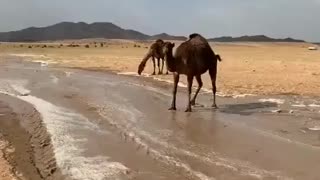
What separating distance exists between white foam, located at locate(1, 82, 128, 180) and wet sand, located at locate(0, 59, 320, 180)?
1cm

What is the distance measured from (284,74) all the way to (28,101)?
13287mm

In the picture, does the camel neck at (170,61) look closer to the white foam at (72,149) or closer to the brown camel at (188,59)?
the brown camel at (188,59)

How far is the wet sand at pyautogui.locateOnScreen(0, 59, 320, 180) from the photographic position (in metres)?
8.73

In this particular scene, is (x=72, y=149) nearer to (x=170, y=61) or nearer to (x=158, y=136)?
(x=158, y=136)

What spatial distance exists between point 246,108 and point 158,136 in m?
4.90

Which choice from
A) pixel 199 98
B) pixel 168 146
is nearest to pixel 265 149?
pixel 168 146

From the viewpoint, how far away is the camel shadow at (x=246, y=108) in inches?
593

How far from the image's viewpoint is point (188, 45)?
1557 centimetres

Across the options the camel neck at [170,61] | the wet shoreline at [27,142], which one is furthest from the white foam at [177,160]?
the camel neck at [170,61]

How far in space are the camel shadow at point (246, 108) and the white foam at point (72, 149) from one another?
3951mm

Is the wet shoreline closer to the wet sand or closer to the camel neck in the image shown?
the wet sand

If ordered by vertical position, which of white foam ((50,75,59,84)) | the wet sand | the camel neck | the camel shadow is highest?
the camel neck

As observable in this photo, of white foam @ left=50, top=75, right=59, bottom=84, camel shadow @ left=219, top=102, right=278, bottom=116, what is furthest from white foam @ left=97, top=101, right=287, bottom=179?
white foam @ left=50, top=75, right=59, bottom=84

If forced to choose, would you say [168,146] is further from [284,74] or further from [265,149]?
[284,74]
